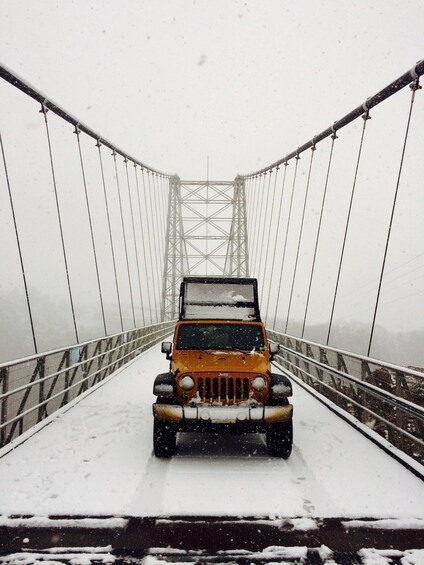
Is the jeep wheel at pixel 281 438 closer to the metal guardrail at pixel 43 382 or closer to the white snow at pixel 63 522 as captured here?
the white snow at pixel 63 522

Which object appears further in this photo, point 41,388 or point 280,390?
point 41,388

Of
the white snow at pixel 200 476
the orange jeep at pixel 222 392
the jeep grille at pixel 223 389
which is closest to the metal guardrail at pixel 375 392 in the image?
the white snow at pixel 200 476

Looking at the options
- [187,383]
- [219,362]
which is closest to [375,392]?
[219,362]

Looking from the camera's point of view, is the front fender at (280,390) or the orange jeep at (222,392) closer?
the orange jeep at (222,392)

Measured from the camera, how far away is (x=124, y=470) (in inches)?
214

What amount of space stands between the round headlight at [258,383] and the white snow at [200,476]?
36.4 inches

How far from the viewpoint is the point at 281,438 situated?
5.93 metres

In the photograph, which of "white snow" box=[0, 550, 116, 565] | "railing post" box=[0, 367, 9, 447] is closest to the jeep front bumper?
"railing post" box=[0, 367, 9, 447]

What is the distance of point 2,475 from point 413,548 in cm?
420

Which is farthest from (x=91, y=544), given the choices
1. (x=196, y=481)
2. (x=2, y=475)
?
(x=2, y=475)

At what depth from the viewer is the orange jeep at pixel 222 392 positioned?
575 cm

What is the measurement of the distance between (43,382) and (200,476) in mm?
3541

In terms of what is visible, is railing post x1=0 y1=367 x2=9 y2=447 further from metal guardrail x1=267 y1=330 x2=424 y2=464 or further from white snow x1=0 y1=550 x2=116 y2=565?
metal guardrail x1=267 y1=330 x2=424 y2=464

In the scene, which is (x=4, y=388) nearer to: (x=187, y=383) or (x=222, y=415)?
(x=187, y=383)
